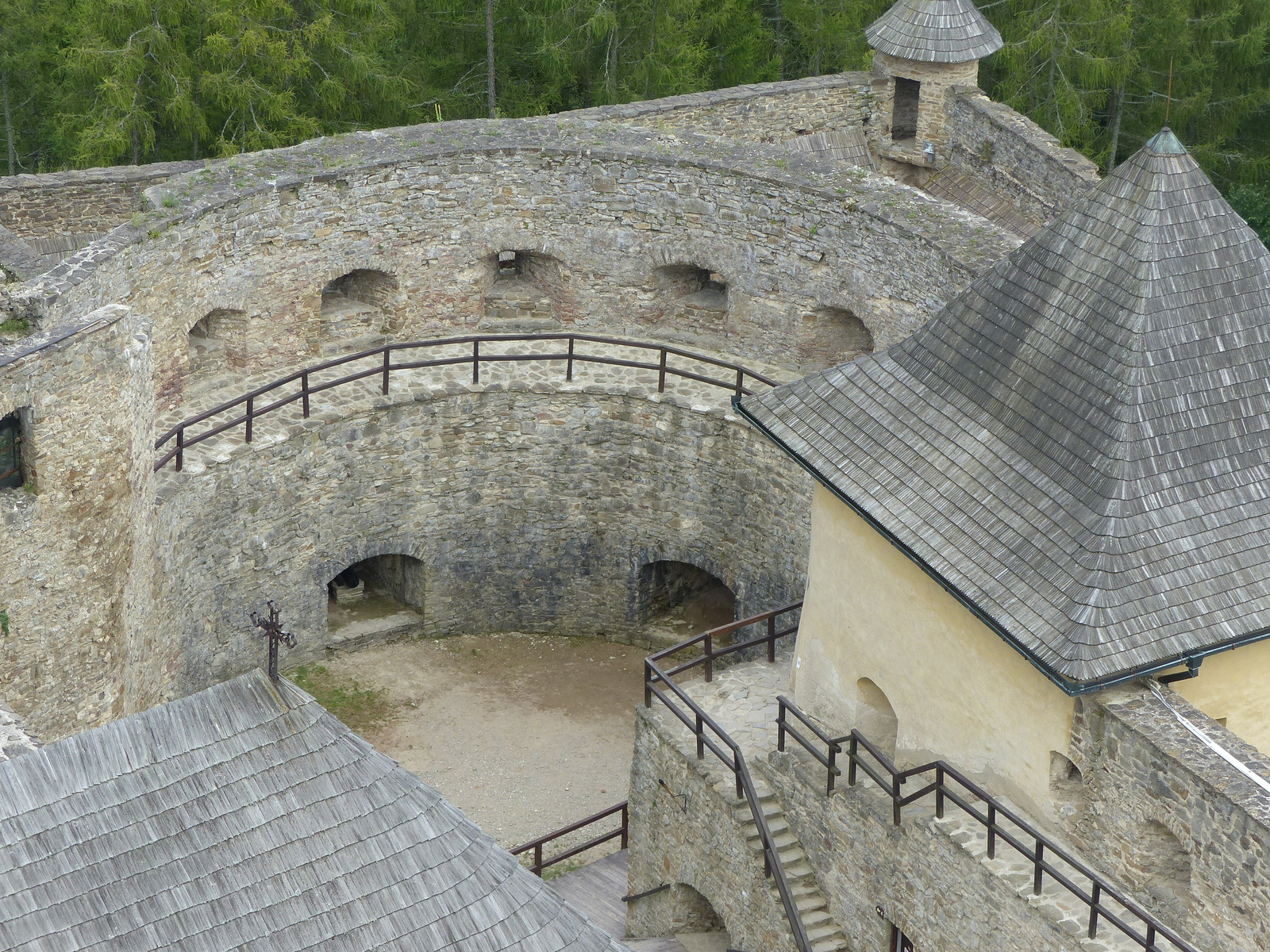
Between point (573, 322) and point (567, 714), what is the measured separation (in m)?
4.34

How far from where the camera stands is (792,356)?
23.9m

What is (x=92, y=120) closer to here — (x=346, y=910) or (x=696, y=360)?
(x=696, y=360)

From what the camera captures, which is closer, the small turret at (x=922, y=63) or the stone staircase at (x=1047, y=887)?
the stone staircase at (x=1047, y=887)

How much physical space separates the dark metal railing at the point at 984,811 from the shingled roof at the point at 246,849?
339 cm

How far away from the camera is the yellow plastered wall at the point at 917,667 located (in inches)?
625

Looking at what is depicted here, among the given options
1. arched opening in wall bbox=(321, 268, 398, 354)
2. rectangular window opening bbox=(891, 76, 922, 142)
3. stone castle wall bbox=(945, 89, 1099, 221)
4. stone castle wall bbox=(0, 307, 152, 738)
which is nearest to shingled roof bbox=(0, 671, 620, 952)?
stone castle wall bbox=(0, 307, 152, 738)

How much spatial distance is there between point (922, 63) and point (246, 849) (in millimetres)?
17705

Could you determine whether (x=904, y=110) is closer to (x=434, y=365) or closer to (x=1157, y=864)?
(x=434, y=365)

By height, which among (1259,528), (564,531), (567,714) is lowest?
(567,714)

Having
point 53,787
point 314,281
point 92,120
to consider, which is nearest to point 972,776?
point 53,787

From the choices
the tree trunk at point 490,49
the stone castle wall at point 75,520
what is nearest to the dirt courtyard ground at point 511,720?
the stone castle wall at point 75,520

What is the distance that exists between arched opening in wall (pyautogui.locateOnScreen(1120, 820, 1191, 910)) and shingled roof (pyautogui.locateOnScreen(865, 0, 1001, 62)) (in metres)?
14.7

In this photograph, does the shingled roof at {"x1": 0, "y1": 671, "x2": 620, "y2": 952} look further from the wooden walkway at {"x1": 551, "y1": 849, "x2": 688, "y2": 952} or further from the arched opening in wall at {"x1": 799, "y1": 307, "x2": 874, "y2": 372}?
the arched opening in wall at {"x1": 799, "y1": 307, "x2": 874, "y2": 372}

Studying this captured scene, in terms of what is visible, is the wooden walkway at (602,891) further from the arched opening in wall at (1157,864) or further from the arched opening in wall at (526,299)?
the arched opening in wall at (526,299)
